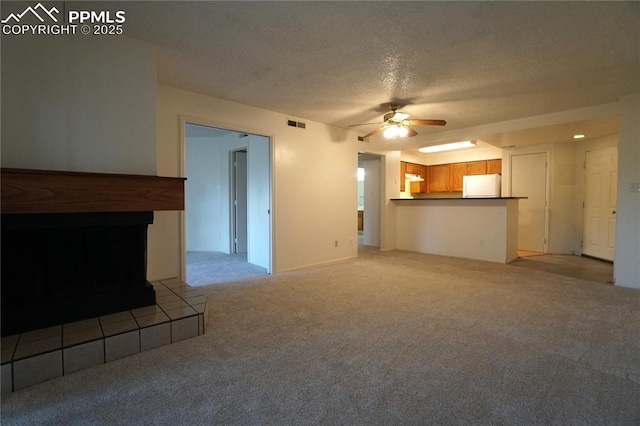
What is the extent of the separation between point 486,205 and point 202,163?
5726 mm

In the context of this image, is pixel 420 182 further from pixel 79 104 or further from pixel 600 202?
pixel 79 104

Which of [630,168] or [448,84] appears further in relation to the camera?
[630,168]

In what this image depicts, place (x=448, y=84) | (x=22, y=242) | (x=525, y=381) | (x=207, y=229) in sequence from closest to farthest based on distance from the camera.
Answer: (x=525, y=381) → (x=22, y=242) → (x=448, y=84) → (x=207, y=229)

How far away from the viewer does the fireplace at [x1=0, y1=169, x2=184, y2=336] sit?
1811 millimetres

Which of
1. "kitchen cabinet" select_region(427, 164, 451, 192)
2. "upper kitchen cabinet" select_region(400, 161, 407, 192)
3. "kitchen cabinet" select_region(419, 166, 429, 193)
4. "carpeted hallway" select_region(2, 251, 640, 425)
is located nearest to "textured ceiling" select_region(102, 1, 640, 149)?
"carpeted hallway" select_region(2, 251, 640, 425)

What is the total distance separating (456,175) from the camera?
7.44 m

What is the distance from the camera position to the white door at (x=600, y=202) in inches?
197

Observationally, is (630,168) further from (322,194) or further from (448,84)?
(322,194)

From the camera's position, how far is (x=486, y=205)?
520 centimetres

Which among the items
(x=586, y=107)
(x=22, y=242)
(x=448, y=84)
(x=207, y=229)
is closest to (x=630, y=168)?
(x=586, y=107)

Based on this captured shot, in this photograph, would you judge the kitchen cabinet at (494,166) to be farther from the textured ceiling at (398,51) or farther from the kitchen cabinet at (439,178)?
the textured ceiling at (398,51)

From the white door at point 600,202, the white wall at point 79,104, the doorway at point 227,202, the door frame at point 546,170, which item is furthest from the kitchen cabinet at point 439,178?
the white wall at point 79,104

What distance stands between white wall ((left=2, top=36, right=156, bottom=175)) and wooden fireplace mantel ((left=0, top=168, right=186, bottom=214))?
355mm

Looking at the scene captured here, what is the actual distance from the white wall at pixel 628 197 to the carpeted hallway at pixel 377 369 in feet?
2.04
